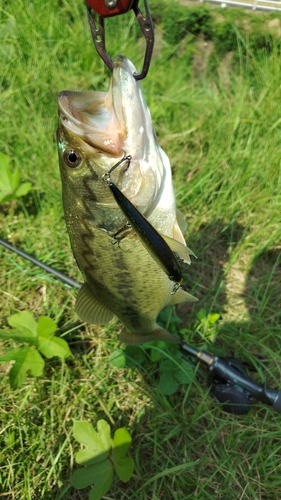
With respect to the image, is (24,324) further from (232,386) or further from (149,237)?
(149,237)

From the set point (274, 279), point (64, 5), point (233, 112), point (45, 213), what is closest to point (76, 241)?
point (45, 213)

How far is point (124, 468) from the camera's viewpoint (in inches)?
86.6

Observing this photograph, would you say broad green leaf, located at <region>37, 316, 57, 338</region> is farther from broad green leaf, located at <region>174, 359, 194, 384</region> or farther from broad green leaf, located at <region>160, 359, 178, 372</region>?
broad green leaf, located at <region>174, 359, 194, 384</region>

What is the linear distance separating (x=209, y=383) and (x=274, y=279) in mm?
981

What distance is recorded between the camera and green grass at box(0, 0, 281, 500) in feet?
8.14

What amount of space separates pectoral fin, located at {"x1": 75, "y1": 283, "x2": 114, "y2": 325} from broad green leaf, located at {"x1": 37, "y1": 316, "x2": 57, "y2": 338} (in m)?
0.60

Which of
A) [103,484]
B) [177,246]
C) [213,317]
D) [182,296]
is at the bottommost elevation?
[103,484]

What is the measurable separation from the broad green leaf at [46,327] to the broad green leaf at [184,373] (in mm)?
826

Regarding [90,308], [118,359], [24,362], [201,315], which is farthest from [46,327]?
[201,315]

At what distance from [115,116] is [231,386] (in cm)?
176

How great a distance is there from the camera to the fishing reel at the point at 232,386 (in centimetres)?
240

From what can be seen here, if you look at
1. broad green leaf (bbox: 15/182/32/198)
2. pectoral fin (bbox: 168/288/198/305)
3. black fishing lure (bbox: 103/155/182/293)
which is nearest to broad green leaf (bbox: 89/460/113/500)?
pectoral fin (bbox: 168/288/198/305)

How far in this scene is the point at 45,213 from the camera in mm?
3344

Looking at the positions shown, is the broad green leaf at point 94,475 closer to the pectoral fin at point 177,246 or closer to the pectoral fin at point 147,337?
the pectoral fin at point 147,337
